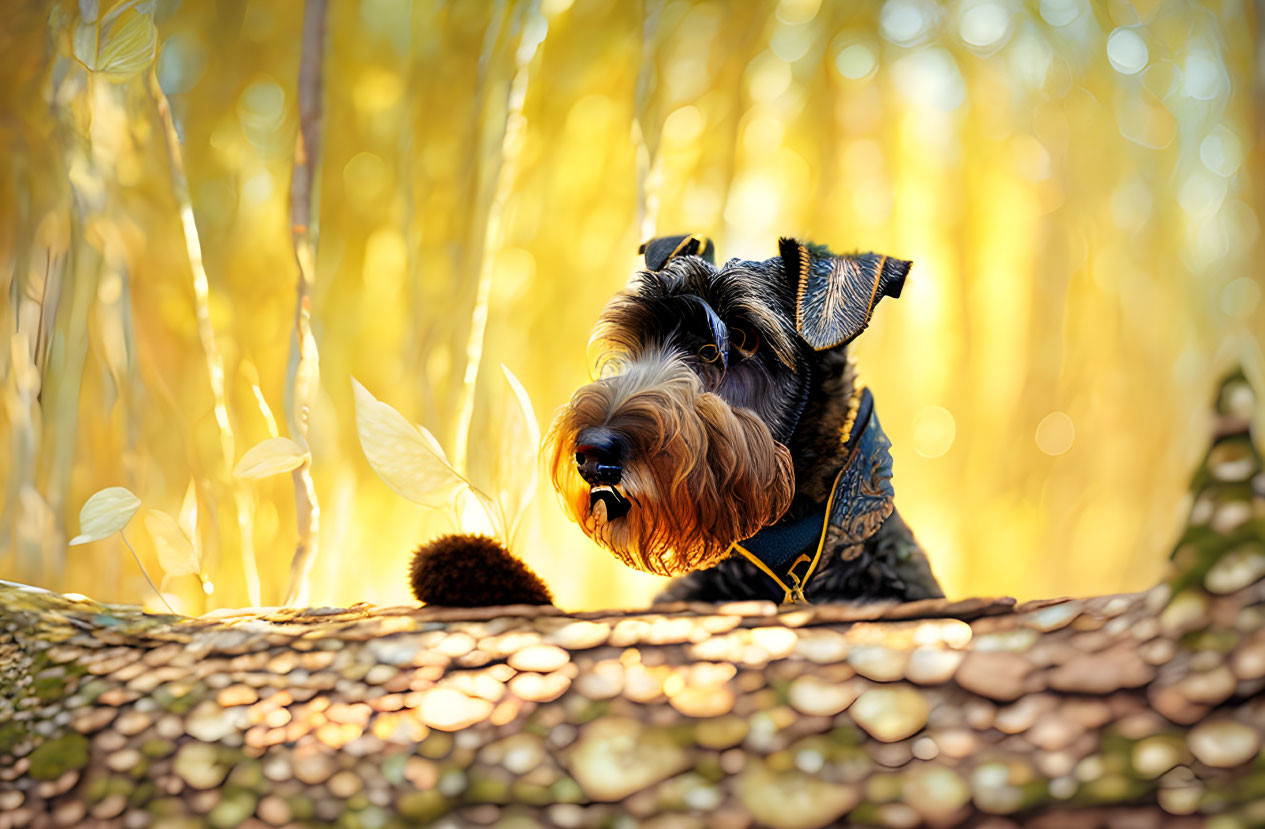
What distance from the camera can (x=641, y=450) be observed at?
3.95ft

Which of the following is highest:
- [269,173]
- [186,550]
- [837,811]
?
[269,173]

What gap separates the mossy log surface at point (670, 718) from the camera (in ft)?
1.46

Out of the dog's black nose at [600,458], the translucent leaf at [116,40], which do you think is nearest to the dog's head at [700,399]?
the dog's black nose at [600,458]

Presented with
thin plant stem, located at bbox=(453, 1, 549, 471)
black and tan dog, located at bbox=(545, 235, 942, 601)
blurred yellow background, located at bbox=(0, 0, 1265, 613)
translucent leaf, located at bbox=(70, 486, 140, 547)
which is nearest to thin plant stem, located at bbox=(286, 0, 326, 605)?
blurred yellow background, located at bbox=(0, 0, 1265, 613)

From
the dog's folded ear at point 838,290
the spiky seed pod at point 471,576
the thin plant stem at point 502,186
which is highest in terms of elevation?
the thin plant stem at point 502,186

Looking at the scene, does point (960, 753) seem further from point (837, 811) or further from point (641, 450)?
point (641, 450)

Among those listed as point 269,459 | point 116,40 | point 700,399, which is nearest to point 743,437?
point 700,399

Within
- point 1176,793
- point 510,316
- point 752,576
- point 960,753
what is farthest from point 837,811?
point 510,316

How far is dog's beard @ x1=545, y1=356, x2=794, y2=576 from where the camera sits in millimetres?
1212

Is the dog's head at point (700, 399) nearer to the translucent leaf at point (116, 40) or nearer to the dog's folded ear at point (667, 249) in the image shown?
the dog's folded ear at point (667, 249)

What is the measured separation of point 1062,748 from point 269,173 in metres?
1.90

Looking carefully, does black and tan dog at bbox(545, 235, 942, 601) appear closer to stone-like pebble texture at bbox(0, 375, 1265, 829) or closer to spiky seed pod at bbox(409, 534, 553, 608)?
spiky seed pod at bbox(409, 534, 553, 608)

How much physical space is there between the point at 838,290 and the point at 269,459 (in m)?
1.06

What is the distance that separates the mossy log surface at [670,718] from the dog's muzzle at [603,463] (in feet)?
1.73
